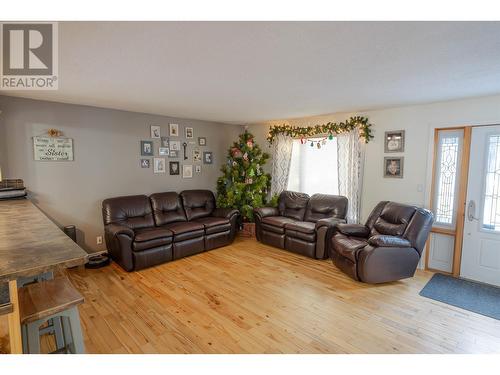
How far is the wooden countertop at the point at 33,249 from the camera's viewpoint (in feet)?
3.52

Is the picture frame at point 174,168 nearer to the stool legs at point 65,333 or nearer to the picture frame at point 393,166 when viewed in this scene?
the stool legs at point 65,333

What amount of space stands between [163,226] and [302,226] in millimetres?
2213

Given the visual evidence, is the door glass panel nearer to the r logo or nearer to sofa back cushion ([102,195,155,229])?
the r logo

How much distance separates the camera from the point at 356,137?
4223mm

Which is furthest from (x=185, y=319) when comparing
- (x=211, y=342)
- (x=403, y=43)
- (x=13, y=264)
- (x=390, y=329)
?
(x=403, y=43)

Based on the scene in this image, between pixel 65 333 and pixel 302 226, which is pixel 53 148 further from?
pixel 302 226

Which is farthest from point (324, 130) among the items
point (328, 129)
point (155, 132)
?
point (155, 132)

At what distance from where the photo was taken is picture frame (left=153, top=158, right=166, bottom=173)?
4625mm

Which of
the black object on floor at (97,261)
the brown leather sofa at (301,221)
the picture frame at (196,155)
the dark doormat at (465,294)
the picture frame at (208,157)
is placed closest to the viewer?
the dark doormat at (465,294)

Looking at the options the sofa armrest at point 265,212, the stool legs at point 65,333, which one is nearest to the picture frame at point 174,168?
the sofa armrest at point 265,212

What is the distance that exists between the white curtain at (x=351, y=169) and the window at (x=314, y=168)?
0.21m

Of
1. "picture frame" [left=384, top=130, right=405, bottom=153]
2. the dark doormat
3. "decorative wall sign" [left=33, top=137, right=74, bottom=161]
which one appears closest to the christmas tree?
"picture frame" [left=384, top=130, right=405, bottom=153]

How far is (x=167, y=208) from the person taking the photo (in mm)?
4457

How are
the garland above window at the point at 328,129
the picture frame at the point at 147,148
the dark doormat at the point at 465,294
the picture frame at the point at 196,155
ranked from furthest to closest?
the picture frame at the point at 196,155 < the picture frame at the point at 147,148 < the garland above window at the point at 328,129 < the dark doormat at the point at 465,294
